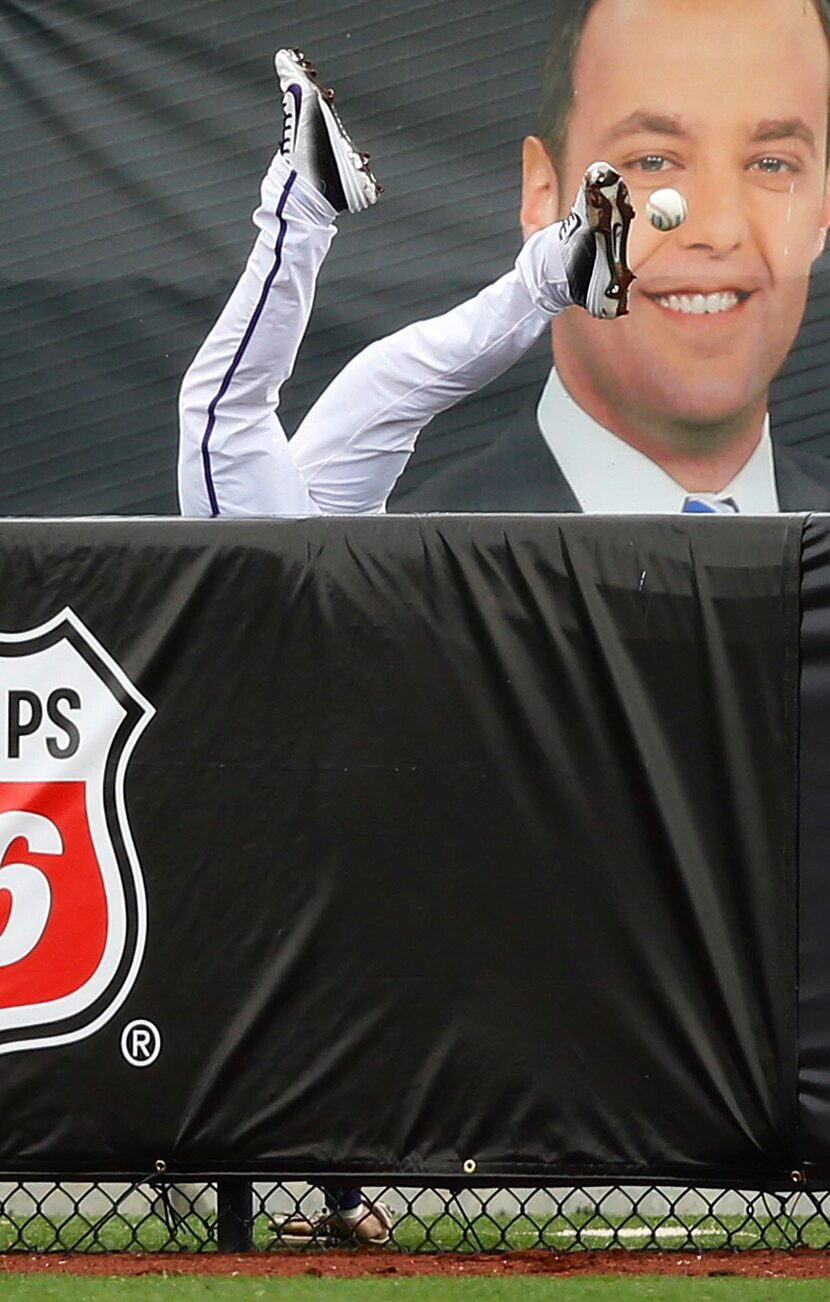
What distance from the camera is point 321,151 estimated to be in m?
4.40

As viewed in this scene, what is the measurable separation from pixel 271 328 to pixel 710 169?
1761 millimetres

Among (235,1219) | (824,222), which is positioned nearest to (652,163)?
(824,222)

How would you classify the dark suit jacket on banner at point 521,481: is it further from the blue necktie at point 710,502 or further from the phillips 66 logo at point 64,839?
the phillips 66 logo at point 64,839

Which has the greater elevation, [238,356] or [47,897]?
[238,356]

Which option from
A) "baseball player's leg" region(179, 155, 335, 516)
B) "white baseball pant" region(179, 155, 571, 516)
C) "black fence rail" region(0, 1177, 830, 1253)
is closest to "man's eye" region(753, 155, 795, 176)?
"white baseball pant" region(179, 155, 571, 516)

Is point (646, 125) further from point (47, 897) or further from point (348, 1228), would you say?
point (348, 1228)

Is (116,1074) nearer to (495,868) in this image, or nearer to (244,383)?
(495,868)

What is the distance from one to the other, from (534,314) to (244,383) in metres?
0.68

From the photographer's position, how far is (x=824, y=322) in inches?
219

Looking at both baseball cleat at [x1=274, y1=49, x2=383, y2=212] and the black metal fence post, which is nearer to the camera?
the black metal fence post

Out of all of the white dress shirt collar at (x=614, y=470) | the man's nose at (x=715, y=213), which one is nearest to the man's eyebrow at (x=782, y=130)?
the man's nose at (x=715, y=213)

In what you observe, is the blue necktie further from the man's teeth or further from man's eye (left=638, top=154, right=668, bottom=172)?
man's eye (left=638, top=154, right=668, bottom=172)

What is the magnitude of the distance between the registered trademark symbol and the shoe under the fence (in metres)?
0.52

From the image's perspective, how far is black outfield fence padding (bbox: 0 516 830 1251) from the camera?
3.39 m
